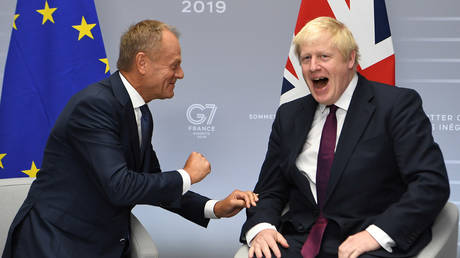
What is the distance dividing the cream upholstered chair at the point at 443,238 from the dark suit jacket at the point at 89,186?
53 cm

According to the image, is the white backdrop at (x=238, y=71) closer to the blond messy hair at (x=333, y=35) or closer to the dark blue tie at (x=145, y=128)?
the dark blue tie at (x=145, y=128)

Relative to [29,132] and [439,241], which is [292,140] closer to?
[439,241]

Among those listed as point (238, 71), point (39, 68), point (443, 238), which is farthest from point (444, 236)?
point (39, 68)

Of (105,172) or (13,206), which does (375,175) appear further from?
(13,206)

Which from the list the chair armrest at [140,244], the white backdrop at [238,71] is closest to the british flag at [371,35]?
the white backdrop at [238,71]

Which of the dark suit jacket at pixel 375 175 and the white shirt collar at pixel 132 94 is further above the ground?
the white shirt collar at pixel 132 94

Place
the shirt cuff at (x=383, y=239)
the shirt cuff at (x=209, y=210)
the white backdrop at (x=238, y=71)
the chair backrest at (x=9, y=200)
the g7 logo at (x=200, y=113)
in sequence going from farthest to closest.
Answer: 1. the g7 logo at (x=200, y=113)
2. the white backdrop at (x=238, y=71)
3. the shirt cuff at (x=209, y=210)
4. the chair backrest at (x=9, y=200)
5. the shirt cuff at (x=383, y=239)

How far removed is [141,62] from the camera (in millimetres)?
2564

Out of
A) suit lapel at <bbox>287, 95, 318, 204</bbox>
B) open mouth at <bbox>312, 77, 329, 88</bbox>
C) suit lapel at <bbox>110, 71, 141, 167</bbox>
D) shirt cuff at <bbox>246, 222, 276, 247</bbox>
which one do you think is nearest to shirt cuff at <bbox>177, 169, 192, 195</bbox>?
suit lapel at <bbox>110, 71, 141, 167</bbox>

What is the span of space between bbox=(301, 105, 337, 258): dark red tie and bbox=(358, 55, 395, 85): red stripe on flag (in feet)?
3.24

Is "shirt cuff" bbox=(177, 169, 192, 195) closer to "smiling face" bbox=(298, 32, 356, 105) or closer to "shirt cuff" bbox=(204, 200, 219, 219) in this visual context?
"shirt cuff" bbox=(204, 200, 219, 219)

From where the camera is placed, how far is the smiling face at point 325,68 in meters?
2.38

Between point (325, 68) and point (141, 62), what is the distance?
2.64 ft

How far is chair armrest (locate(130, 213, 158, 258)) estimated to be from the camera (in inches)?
91.6
